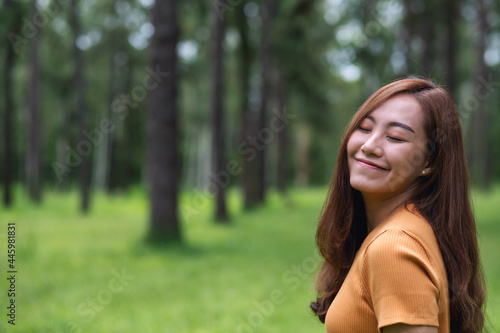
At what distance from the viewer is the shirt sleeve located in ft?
5.11

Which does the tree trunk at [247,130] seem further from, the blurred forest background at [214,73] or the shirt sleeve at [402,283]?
the shirt sleeve at [402,283]

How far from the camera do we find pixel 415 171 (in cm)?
188

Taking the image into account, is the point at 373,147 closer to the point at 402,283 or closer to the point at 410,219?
the point at 410,219

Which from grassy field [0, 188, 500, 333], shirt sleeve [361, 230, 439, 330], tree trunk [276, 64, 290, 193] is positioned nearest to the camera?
shirt sleeve [361, 230, 439, 330]

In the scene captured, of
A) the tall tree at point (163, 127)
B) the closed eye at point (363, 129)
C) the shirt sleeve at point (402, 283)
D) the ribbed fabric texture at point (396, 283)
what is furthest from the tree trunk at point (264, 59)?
the shirt sleeve at point (402, 283)

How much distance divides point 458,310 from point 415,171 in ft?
1.70

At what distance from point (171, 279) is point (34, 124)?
15.1 m

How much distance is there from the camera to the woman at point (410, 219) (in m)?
1.59

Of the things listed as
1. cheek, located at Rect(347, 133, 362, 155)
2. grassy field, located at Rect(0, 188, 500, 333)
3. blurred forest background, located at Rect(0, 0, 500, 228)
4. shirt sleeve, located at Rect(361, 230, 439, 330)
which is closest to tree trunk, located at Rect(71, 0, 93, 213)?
blurred forest background, located at Rect(0, 0, 500, 228)

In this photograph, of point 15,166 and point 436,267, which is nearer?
point 436,267

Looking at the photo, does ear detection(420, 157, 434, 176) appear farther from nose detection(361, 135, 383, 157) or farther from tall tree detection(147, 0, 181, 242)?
tall tree detection(147, 0, 181, 242)

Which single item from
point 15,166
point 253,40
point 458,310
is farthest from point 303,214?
point 15,166

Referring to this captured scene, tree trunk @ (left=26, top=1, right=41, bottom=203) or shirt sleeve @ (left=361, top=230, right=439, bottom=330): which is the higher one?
shirt sleeve @ (left=361, top=230, right=439, bottom=330)

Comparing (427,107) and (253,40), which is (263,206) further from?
(427,107)
